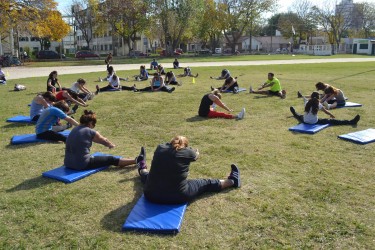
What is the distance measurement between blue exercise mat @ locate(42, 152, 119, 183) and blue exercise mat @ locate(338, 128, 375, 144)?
18.9ft

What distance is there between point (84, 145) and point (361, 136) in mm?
6356

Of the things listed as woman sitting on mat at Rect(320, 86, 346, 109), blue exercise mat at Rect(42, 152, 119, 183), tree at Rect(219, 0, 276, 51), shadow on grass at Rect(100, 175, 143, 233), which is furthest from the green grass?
tree at Rect(219, 0, 276, 51)

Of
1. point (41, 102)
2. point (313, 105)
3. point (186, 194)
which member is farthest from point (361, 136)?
point (41, 102)

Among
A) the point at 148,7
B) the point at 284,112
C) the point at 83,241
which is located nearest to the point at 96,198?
the point at 83,241

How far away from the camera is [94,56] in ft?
190

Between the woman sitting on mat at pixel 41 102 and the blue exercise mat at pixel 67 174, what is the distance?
3.26m

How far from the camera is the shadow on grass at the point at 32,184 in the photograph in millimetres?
5770

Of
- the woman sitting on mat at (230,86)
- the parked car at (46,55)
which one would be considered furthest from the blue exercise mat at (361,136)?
the parked car at (46,55)

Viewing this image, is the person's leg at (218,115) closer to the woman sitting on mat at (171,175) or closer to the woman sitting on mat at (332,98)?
the woman sitting on mat at (332,98)

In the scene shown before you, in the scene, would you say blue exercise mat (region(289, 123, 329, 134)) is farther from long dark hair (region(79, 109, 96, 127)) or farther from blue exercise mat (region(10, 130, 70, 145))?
blue exercise mat (region(10, 130, 70, 145))

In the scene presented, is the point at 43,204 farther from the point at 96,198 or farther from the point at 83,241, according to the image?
the point at 83,241

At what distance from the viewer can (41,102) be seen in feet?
31.8

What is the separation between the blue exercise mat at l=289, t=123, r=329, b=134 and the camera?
8.78 m

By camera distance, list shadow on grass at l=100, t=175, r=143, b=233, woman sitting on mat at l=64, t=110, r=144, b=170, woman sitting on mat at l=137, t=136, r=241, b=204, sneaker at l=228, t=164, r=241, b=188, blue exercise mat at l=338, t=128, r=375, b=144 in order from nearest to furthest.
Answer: shadow on grass at l=100, t=175, r=143, b=233 → woman sitting on mat at l=137, t=136, r=241, b=204 → sneaker at l=228, t=164, r=241, b=188 → woman sitting on mat at l=64, t=110, r=144, b=170 → blue exercise mat at l=338, t=128, r=375, b=144
